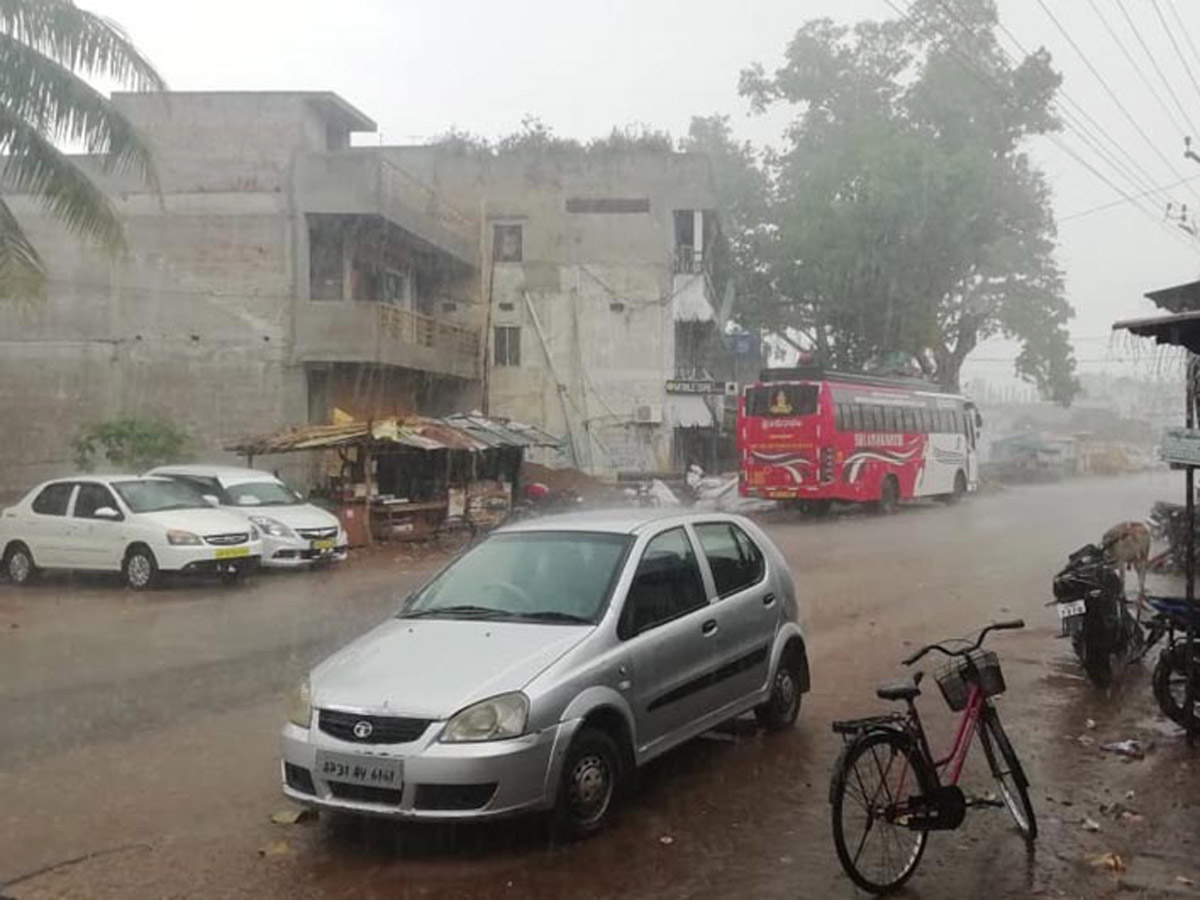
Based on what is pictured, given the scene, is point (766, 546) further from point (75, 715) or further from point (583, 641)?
point (75, 715)

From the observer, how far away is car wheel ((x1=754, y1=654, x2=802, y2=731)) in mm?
7465

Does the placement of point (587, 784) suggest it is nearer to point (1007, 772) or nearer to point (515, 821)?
point (515, 821)

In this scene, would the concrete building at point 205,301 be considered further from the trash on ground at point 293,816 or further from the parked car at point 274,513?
the trash on ground at point 293,816

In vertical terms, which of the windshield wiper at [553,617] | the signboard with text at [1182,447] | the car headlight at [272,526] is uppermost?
the signboard with text at [1182,447]

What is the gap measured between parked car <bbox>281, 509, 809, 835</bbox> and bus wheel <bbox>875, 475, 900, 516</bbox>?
2189 centimetres

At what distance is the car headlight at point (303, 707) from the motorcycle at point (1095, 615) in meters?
5.91

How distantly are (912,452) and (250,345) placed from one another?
53.2 ft

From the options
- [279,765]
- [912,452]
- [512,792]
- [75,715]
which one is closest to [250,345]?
[912,452]

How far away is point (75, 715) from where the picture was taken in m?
8.48

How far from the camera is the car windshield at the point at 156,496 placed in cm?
1605

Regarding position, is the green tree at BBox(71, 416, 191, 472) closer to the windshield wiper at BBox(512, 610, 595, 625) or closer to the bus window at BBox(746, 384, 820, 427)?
the bus window at BBox(746, 384, 820, 427)

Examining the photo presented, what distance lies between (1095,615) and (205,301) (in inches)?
883

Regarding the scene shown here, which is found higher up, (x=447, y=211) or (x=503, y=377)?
(x=447, y=211)

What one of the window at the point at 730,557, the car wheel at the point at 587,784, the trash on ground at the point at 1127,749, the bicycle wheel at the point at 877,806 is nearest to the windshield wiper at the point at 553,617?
the car wheel at the point at 587,784
